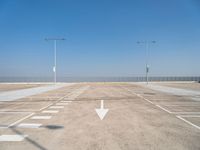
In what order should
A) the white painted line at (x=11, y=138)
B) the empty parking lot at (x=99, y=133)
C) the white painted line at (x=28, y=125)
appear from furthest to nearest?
1. the white painted line at (x=28, y=125)
2. the white painted line at (x=11, y=138)
3. the empty parking lot at (x=99, y=133)

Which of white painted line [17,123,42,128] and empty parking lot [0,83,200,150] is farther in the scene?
white painted line [17,123,42,128]

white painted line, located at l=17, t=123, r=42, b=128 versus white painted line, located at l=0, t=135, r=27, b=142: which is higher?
white painted line, located at l=0, t=135, r=27, b=142

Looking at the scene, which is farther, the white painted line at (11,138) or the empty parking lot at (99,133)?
the white painted line at (11,138)

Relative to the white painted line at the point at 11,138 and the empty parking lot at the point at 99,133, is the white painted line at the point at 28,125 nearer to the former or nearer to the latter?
the empty parking lot at the point at 99,133

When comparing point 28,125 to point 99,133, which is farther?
point 28,125

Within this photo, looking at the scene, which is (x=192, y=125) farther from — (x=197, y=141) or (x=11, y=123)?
(x=11, y=123)

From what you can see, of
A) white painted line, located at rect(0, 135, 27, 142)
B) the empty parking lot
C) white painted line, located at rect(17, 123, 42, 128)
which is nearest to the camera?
the empty parking lot

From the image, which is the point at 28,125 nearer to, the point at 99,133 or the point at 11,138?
the point at 11,138

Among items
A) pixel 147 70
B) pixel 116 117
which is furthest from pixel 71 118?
pixel 147 70

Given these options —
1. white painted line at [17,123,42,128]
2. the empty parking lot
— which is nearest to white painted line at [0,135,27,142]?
the empty parking lot

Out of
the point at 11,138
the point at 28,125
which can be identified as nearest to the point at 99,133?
the point at 11,138

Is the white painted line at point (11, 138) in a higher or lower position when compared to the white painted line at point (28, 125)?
higher

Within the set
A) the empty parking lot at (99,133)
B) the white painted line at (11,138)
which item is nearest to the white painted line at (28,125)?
the empty parking lot at (99,133)

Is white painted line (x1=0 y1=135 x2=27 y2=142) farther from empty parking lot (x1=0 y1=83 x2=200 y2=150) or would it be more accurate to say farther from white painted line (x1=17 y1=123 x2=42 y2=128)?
white painted line (x1=17 y1=123 x2=42 y2=128)
